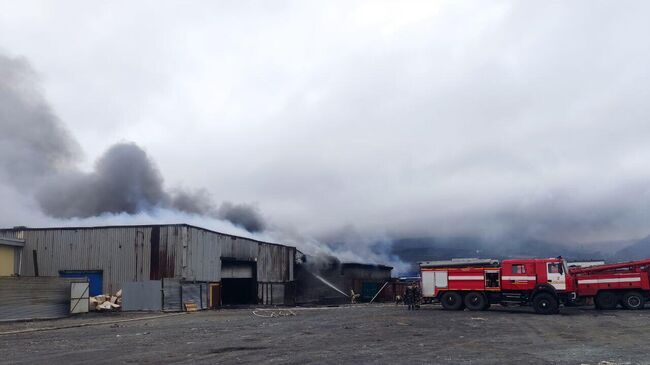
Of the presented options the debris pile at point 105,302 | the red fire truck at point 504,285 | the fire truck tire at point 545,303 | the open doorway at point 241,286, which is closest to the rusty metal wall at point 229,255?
the open doorway at point 241,286

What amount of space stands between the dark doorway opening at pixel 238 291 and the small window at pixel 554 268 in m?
27.2

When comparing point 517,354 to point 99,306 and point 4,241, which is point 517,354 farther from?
point 4,241

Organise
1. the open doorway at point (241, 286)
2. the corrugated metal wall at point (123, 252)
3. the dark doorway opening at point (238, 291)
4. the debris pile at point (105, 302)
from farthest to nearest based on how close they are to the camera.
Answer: the dark doorway opening at point (238, 291) → the open doorway at point (241, 286) → the corrugated metal wall at point (123, 252) → the debris pile at point (105, 302)

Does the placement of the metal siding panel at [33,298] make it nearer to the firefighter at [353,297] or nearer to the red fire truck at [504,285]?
the red fire truck at [504,285]

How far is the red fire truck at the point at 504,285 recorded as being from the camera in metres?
32.2

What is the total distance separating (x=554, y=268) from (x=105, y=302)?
29.1 meters

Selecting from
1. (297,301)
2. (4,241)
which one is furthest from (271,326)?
(297,301)

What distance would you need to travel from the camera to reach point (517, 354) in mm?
15344

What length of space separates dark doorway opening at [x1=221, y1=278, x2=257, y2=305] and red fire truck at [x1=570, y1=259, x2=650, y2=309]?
27.8 m

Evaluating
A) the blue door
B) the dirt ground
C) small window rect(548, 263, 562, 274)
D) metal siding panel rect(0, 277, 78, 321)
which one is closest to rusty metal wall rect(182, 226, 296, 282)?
the blue door

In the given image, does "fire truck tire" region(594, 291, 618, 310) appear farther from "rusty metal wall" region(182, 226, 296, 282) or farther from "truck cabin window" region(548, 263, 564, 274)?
"rusty metal wall" region(182, 226, 296, 282)

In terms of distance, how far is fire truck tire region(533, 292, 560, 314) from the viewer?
104ft

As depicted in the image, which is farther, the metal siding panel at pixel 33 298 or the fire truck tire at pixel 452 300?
the fire truck tire at pixel 452 300

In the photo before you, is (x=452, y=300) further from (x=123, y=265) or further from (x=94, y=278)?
(x=94, y=278)
